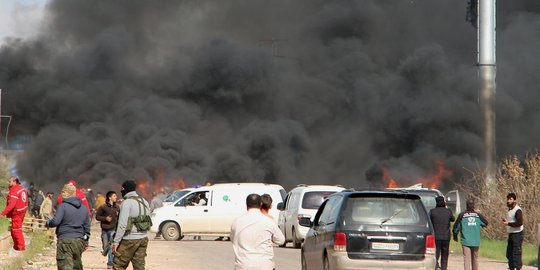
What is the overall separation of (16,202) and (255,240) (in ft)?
37.0

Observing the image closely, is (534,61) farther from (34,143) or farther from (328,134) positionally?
(34,143)

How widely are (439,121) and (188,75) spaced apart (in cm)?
1794

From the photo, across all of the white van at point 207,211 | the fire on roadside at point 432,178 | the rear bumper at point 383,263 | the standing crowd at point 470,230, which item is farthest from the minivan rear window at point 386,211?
the fire on roadside at point 432,178

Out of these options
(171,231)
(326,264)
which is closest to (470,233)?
(326,264)

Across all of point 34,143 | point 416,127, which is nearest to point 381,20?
point 416,127

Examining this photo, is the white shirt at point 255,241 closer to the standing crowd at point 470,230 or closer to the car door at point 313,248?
the car door at point 313,248

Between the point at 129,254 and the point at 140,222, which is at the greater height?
the point at 140,222

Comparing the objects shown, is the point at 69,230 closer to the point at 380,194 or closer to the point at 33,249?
the point at 380,194

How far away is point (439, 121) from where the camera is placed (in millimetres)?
60594

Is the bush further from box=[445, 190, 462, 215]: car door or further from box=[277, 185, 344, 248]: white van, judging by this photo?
box=[277, 185, 344, 248]: white van

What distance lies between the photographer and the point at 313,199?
2769 cm

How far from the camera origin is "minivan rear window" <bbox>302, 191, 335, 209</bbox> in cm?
2750

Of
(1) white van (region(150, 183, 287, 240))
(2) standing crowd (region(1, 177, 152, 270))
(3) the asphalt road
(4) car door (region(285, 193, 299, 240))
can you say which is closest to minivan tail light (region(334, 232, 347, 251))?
(2) standing crowd (region(1, 177, 152, 270))

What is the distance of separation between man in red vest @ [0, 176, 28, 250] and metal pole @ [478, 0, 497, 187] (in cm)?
2740
